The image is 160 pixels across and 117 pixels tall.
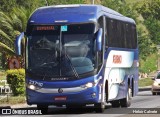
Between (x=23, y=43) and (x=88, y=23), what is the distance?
2326mm

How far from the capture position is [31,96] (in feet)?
72.3

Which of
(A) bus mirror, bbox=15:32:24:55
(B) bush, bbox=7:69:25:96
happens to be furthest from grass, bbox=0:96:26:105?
(A) bus mirror, bbox=15:32:24:55

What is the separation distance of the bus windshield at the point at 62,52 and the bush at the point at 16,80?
11969 millimetres

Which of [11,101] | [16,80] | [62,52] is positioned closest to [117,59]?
[62,52]

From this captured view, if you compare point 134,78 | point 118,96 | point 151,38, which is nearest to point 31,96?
point 118,96

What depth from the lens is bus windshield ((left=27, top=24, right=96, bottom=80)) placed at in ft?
71.8

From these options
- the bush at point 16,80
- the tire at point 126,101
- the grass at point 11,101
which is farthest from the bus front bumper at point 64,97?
the bush at point 16,80

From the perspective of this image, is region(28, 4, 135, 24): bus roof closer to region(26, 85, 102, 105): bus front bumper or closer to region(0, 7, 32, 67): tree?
region(26, 85, 102, 105): bus front bumper

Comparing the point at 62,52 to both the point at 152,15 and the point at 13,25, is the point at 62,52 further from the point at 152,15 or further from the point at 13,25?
the point at 152,15

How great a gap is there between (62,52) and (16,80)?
12743 millimetres

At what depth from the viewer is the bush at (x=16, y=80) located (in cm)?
3409

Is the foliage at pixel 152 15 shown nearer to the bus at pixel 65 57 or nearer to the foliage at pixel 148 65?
the foliage at pixel 148 65

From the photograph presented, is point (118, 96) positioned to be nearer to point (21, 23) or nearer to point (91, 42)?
point (91, 42)

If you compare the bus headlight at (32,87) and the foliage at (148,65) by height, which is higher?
the bus headlight at (32,87)
